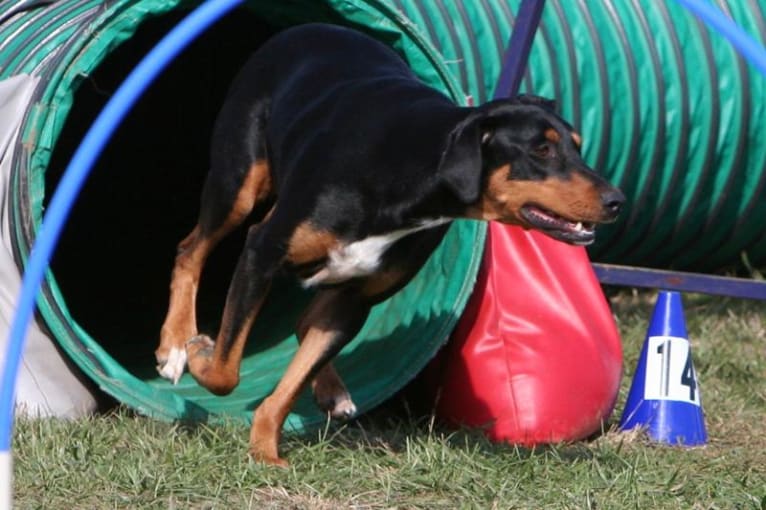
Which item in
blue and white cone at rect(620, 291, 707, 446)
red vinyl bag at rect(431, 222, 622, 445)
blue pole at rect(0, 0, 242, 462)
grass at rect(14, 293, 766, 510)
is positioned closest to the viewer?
blue pole at rect(0, 0, 242, 462)

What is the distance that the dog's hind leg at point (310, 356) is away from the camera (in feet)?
15.5

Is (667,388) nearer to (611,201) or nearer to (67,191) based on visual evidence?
(611,201)

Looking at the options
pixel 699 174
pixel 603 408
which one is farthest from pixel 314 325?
pixel 699 174

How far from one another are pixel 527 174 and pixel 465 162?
7.3 inches

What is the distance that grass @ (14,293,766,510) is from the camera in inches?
171

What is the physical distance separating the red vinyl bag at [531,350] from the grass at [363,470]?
4.8 inches

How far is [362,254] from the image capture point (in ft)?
15.1

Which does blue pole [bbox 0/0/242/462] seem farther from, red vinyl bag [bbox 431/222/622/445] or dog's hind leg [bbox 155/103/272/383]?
red vinyl bag [bbox 431/222/622/445]

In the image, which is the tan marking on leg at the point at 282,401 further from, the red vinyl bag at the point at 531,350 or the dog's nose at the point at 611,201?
the dog's nose at the point at 611,201

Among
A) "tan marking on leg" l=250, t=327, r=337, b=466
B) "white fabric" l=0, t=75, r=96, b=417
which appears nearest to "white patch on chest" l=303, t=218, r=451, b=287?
"tan marking on leg" l=250, t=327, r=337, b=466

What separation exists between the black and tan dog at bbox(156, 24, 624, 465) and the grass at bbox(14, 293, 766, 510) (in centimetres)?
19

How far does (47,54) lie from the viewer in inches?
232

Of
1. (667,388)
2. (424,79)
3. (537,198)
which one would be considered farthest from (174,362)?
(667,388)

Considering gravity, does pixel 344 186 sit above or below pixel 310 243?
above
